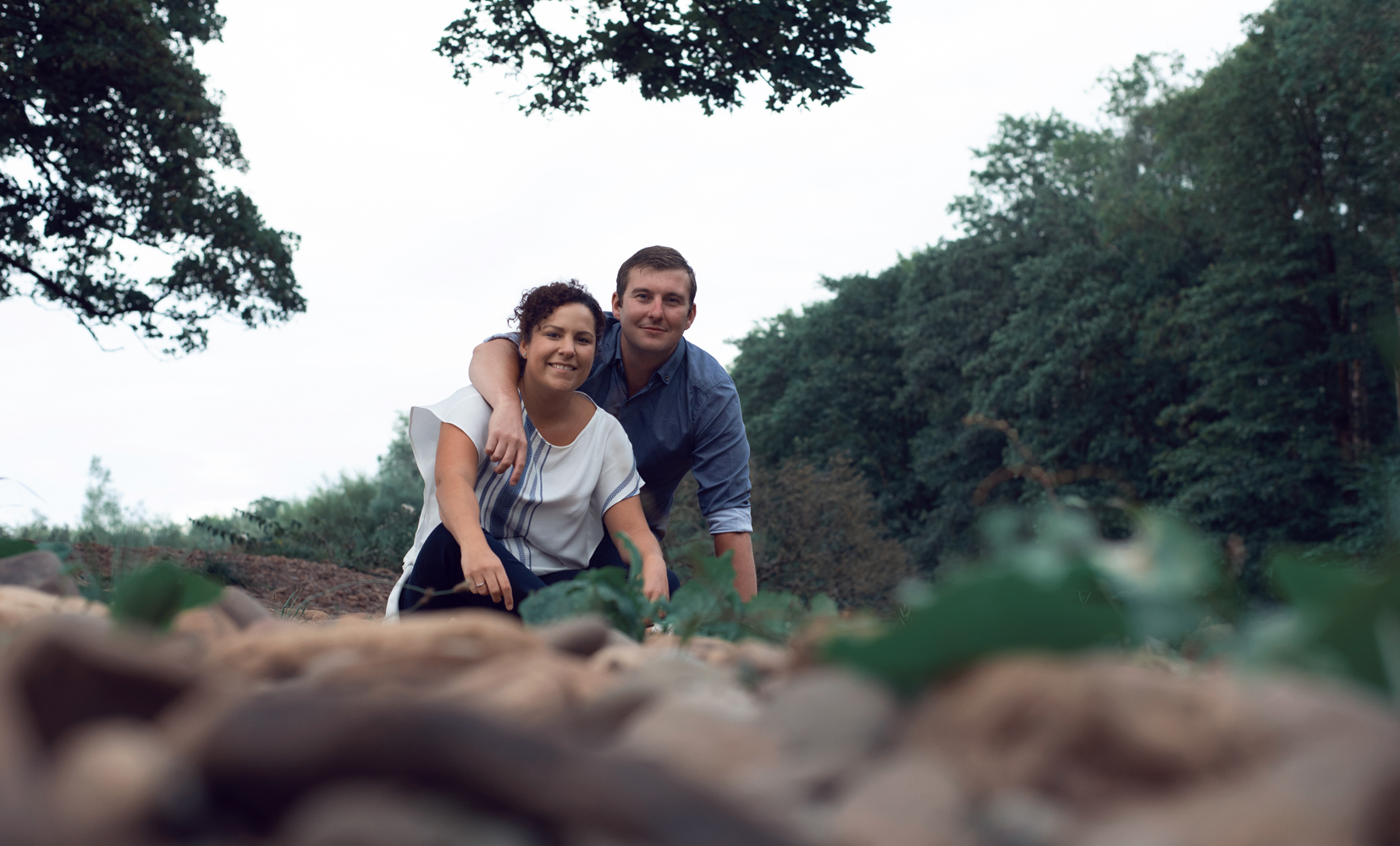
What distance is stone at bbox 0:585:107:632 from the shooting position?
132cm

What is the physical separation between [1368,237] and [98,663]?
75.7ft

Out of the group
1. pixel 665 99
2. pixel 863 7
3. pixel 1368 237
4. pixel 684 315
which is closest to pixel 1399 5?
pixel 1368 237

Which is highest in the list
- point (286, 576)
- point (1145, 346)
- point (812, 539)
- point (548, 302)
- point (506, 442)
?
point (1145, 346)

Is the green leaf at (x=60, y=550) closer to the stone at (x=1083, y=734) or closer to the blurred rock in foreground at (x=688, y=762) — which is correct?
the blurred rock in foreground at (x=688, y=762)

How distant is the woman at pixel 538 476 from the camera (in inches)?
125

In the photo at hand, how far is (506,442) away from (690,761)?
8.31 feet

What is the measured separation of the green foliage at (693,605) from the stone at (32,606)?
0.64 m

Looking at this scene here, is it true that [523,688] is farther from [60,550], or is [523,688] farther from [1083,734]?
[60,550]

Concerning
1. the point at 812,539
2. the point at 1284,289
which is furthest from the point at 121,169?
the point at 1284,289

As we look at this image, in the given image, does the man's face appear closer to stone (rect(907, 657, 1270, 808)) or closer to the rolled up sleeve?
the rolled up sleeve

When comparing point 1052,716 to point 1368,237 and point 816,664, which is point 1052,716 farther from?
point 1368,237

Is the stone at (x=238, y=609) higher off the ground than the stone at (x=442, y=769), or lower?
lower

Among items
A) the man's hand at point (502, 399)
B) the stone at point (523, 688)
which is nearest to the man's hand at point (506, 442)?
the man's hand at point (502, 399)

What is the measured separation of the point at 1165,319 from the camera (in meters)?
22.6
